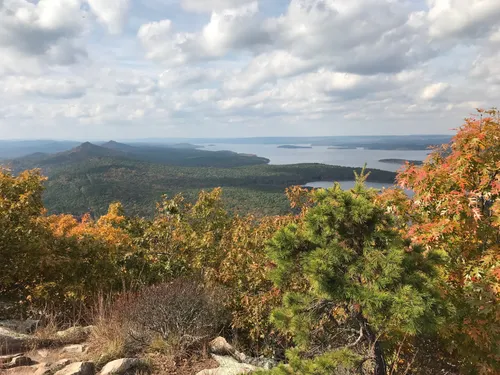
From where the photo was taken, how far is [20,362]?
5438mm

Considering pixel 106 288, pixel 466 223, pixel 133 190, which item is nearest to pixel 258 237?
pixel 106 288

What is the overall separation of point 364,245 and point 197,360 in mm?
3891

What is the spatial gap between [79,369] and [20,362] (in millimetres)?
1180

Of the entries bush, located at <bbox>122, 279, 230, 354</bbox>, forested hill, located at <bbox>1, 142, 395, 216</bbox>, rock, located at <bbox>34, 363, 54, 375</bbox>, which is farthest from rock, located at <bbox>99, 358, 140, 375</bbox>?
forested hill, located at <bbox>1, 142, 395, 216</bbox>

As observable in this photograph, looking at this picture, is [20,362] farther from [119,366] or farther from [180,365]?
[180,365]

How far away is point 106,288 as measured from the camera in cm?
927

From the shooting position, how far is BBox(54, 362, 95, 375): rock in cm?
502

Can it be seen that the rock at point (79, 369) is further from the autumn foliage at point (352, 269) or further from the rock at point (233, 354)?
the rock at point (233, 354)

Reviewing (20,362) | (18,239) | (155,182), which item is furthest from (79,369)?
(155,182)

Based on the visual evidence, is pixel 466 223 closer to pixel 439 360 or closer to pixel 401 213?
pixel 401 213

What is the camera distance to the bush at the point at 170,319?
611 centimetres

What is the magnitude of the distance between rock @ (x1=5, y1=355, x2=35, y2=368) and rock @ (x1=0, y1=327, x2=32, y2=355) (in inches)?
17.7

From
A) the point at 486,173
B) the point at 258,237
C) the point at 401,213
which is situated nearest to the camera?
the point at 486,173

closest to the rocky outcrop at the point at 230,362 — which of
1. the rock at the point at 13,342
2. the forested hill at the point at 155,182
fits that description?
the rock at the point at 13,342
